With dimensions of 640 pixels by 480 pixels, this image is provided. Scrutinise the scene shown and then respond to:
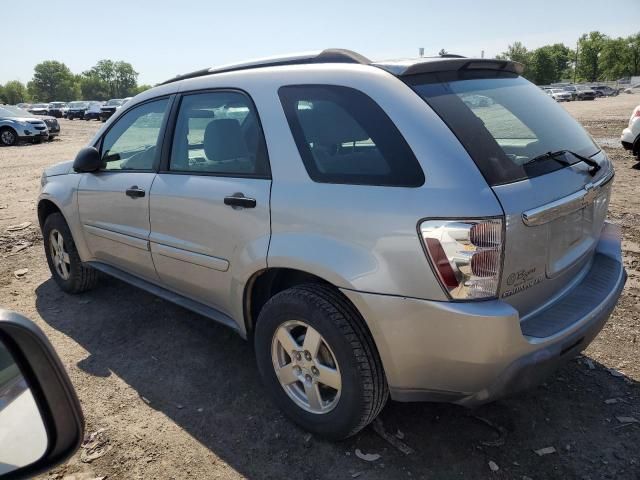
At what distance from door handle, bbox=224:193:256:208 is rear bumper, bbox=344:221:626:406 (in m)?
0.75

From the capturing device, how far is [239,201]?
2.68m

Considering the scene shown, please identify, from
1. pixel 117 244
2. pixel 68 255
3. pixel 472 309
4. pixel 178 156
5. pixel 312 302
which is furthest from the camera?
pixel 68 255

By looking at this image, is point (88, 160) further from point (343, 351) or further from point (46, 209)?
point (343, 351)

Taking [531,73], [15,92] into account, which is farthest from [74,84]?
[531,73]

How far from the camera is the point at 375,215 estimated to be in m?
2.11

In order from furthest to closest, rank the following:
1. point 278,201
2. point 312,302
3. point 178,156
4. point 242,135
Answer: point 178,156 → point 242,135 → point 278,201 → point 312,302

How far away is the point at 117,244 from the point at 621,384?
3.47 m

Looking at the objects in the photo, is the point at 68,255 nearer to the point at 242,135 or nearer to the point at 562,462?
the point at 242,135

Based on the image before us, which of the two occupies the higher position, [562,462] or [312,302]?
[312,302]

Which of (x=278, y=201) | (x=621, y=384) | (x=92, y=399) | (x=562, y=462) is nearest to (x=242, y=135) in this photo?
(x=278, y=201)

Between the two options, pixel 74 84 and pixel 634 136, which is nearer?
pixel 634 136

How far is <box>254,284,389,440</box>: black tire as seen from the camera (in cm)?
226

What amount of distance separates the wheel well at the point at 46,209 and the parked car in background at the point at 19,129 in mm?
19081

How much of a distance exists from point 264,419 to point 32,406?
5.71 ft
